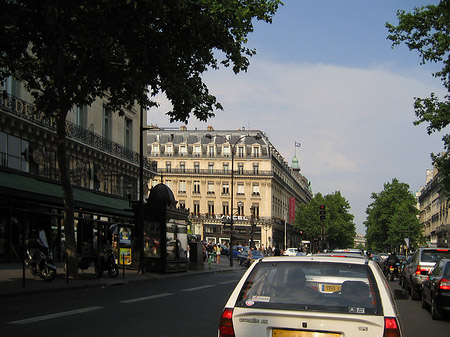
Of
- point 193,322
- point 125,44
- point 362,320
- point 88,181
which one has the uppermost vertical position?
point 125,44

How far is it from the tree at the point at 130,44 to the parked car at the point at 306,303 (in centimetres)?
1373

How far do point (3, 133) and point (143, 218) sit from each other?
792 cm

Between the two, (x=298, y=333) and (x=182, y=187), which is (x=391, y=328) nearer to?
(x=298, y=333)

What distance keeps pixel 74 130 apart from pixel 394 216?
3349 inches

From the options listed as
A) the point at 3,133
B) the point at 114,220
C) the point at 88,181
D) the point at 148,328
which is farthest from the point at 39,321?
the point at 114,220

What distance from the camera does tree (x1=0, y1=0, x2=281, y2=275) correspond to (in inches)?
756

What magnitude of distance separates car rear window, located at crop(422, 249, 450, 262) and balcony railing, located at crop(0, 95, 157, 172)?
1420 centimetres

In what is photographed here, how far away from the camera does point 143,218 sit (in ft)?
92.4

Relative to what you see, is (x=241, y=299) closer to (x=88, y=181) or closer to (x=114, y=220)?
(x=88, y=181)

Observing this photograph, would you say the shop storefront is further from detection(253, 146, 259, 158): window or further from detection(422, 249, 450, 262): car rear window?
detection(253, 146, 259, 158): window

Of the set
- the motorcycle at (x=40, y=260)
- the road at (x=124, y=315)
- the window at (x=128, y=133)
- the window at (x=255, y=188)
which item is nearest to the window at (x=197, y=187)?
the window at (x=255, y=188)

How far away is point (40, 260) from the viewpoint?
19750 millimetres

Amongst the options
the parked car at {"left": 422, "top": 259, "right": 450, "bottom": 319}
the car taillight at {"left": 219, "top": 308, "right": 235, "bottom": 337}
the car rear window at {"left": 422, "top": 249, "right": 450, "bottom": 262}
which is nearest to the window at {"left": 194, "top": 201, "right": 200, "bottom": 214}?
the car rear window at {"left": 422, "top": 249, "right": 450, "bottom": 262}

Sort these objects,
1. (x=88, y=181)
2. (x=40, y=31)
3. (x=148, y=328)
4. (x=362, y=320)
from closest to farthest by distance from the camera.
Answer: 1. (x=362, y=320)
2. (x=148, y=328)
3. (x=40, y=31)
4. (x=88, y=181)
